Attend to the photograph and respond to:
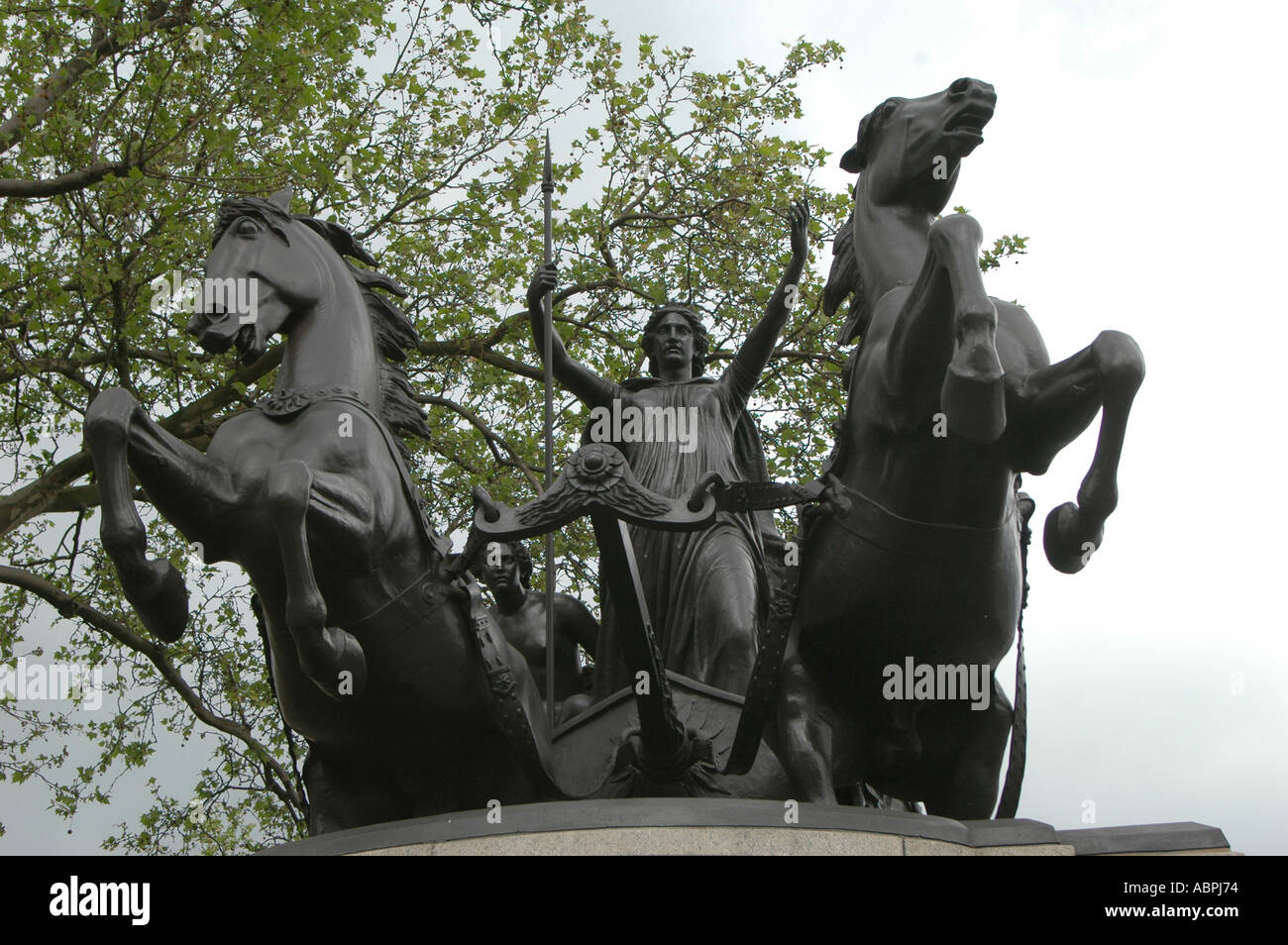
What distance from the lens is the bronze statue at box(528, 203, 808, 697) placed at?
8.05 m

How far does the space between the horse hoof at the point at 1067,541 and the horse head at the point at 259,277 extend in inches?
137

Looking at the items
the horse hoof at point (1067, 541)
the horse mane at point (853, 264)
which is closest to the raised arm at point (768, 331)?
the horse mane at point (853, 264)

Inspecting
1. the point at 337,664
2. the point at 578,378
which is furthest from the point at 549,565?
the point at 337,664

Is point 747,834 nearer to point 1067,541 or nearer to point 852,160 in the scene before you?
point 1067,541

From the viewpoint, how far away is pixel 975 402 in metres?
5.83

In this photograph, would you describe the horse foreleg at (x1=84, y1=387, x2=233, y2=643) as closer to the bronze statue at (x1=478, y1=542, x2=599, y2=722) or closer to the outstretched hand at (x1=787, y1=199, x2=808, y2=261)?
the bronze statue at (x1=478, y1=542, x2=599, y2=722)

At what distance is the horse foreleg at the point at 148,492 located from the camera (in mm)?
6516

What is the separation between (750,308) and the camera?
16.3 m

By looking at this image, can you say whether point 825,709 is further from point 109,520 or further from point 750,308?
point 750,308

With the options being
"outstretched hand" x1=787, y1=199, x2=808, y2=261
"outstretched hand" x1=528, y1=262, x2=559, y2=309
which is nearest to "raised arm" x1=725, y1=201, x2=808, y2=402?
"outstretched hand" x1=787, y1=199, x2=808, y2=261

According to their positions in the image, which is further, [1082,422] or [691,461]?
[691,461]

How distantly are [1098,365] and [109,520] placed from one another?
3.69 meters

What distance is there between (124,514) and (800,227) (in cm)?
365
